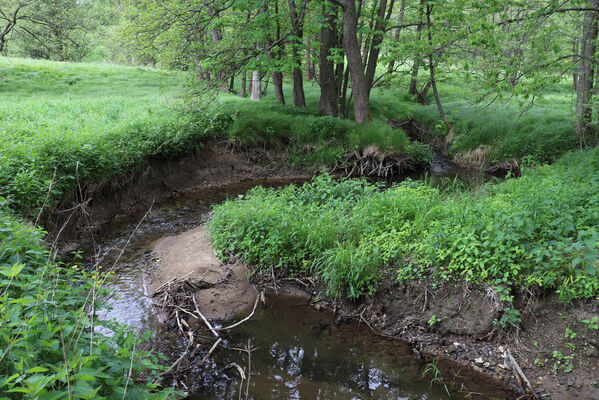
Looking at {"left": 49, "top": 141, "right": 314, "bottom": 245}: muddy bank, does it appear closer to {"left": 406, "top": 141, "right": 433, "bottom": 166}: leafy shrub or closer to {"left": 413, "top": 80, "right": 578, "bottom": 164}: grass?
{"left": 406, "top": 141, "right": 433, "bottom": 166}: leafy shrub

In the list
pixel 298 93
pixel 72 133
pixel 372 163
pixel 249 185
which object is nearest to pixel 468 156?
pixel 372 163

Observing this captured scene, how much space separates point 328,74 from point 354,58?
2.00 metres

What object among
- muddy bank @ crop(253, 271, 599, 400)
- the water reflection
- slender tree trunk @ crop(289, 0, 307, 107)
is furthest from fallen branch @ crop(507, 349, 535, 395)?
slender tree trunk @ crop(289, 0, 307, 107)

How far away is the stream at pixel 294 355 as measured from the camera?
418 centimetres

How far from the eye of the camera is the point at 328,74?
14078mm

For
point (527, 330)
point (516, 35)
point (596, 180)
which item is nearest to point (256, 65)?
point (516, 35)

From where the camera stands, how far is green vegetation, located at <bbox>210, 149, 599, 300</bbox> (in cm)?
468

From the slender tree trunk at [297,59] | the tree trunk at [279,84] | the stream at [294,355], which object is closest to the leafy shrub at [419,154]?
the slender tree trunk at [297,59]

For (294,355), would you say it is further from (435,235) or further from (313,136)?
(313,136)

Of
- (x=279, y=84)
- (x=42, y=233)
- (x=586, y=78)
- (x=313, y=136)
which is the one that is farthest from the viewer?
(x=279, y=84)

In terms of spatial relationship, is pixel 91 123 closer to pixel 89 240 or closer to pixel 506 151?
pixel 89 240

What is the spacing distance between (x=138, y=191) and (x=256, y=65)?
5.52 meters

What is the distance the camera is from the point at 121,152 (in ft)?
28.8

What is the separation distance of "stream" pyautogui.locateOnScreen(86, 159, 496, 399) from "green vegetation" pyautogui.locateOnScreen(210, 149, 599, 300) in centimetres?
63
